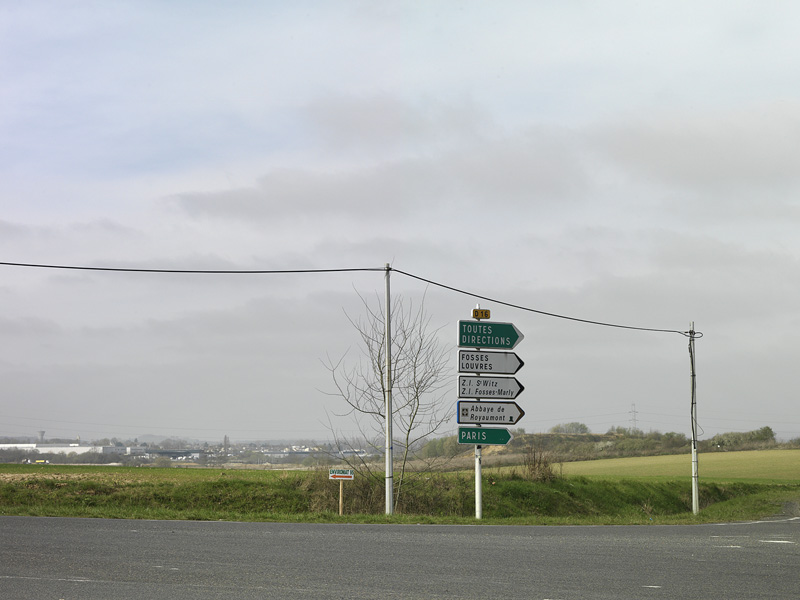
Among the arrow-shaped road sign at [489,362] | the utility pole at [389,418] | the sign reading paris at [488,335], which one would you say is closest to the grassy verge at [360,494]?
the utility pole at [389,418]

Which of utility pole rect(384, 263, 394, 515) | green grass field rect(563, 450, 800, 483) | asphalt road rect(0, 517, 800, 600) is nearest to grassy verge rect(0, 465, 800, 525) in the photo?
green grass field rect(563, 450, 800, 483)

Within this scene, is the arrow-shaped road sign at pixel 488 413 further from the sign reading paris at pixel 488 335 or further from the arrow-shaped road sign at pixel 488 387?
the sign reading paris at pixel 488 335

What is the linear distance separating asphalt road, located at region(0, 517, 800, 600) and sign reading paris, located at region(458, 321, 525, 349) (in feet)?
20.1

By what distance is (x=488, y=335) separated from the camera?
781 inches

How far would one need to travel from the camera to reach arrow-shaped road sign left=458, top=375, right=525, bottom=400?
64.4 feet

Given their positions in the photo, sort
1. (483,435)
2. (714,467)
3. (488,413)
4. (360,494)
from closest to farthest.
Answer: (483,435) < (488,413) < (360,494) < (714,467)

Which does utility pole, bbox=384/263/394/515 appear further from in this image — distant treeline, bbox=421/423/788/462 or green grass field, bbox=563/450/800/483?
distant treeline, bbox=421/423/788/462

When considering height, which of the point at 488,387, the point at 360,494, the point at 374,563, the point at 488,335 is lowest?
the point at 360,494

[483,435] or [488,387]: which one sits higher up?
[488,387]

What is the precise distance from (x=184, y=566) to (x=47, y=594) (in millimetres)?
1895

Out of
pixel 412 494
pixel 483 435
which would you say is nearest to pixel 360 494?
pixel 412 494

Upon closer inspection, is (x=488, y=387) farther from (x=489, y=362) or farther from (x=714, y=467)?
(x=714, y=467)

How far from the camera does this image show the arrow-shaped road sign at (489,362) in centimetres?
1973

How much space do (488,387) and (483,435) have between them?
119 centimetres
